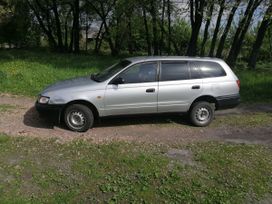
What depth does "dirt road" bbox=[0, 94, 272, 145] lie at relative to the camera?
7980mm

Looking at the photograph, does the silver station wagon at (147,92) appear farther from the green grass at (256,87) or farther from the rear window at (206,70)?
the green grass at (256,87)

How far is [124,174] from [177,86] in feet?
9.82

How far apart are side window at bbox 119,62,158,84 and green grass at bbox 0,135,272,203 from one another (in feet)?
5.46

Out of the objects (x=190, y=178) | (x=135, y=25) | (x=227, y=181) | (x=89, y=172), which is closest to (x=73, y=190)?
(x=89, y=172)

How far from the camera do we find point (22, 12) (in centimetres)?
2808

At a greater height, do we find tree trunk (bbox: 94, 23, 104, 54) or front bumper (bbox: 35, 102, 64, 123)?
tree trunk (bbox: 94, 23, 104, 54)

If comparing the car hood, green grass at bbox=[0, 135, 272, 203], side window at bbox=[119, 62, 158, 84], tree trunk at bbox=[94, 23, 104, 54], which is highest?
tree trunk at bbox=[94, 23, 104, 54]

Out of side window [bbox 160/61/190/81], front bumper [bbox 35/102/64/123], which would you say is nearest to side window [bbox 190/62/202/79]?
side window [bbox 160/61/190/81]

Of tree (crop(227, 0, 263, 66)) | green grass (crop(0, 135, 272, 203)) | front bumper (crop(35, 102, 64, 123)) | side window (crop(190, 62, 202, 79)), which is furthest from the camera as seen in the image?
tree (crop(227, 0, 263, 66))

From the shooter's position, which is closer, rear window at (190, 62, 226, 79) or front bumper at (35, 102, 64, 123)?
front bumper at (35, 102, 64, 123)

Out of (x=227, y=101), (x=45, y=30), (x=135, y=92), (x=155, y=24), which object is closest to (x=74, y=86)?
(x=135, y=92)

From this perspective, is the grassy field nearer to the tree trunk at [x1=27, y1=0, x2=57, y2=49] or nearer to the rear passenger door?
the rear passenger door

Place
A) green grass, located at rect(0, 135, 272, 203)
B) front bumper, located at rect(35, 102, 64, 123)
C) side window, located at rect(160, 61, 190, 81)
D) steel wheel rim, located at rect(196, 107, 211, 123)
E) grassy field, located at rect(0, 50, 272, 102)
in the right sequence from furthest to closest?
1. grassy field, located at rect(0, 50, 272, 102)
2. steel wheel rim, located at rect(196, 107, 211, 123)
3. side window, located at rect(160, 61, 190, 81)
4. front bumper, located at rect(35, 102, 64, 123)
5. green grass, located at rect(0, 135, 272, 203)

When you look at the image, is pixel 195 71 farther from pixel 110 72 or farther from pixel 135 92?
pixel 110 72
